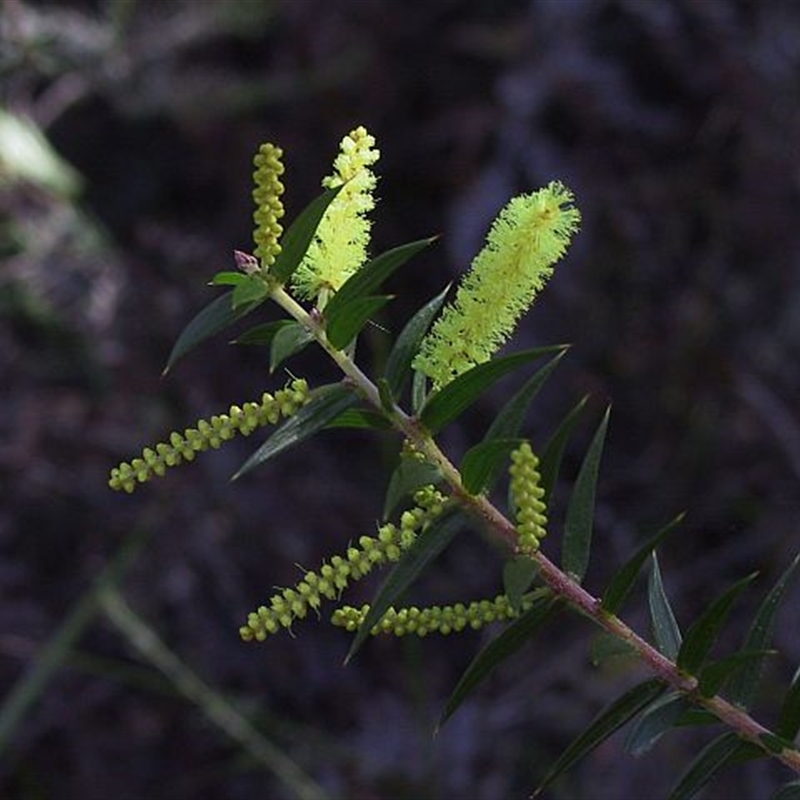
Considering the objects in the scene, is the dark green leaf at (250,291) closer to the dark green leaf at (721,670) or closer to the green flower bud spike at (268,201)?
the green flower bud spike at (268,201)

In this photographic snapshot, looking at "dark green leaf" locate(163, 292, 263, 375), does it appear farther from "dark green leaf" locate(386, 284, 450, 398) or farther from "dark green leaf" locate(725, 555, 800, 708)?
"dark green leaf" locate(725, 555, 800, 708)

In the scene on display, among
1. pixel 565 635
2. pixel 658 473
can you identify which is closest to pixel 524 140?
pixel 658 473

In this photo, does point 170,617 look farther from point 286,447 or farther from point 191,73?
point 286,447

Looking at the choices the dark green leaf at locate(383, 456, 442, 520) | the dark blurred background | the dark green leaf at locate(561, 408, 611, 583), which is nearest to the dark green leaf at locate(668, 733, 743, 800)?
the dark green leaf at locate(561, 408, 611, 583)

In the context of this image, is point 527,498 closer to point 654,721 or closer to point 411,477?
point 411,477

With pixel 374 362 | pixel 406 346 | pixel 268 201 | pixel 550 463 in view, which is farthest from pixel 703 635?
pixel 374 362

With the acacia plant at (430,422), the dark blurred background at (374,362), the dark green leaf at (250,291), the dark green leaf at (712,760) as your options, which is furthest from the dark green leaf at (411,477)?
the dark blurred background at (374,362)
